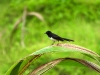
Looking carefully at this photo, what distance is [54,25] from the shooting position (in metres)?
3.47

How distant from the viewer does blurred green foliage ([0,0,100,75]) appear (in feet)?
10.4

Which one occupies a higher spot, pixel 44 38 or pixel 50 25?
pixel 50 25

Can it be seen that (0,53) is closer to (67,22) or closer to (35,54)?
(67,22)

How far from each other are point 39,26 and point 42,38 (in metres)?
0.24

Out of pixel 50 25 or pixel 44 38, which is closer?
pixel 44 38

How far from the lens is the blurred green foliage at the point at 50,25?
3.16 metres

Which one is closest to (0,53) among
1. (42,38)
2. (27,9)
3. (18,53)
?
(18,53)

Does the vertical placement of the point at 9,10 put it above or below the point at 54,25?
above

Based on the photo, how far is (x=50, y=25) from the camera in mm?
3502

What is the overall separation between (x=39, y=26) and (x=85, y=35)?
1.97 feet

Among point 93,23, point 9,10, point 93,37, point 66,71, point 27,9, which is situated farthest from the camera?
point 9,10

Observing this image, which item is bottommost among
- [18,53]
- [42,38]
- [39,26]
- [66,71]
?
[66,71]

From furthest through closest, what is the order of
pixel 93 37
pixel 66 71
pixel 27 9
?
pixel 27 9 < pixel 93 37 < pixel 66 71

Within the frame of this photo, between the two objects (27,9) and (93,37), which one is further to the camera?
(27,9)
